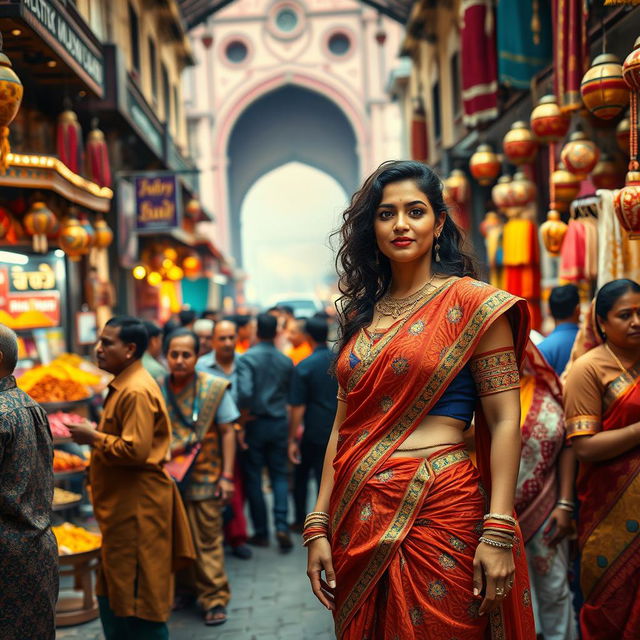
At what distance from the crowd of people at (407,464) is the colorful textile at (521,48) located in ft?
14.7

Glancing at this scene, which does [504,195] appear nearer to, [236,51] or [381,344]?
[381,344]

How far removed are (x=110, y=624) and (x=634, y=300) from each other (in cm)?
296

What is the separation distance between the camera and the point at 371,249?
276cm

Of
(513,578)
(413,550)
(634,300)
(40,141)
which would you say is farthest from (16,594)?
(40,141)

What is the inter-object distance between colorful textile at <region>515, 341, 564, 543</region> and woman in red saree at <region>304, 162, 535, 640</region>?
5.32 feet

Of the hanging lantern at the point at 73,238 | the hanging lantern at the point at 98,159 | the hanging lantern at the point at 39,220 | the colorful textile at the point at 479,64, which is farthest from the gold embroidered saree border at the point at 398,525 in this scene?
the colorful textile at the point at 479,64

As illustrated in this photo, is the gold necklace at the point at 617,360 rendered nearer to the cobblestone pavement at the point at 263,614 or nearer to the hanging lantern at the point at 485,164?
the cobblestone pavement at the point at 263,614

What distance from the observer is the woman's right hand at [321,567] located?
2504mm

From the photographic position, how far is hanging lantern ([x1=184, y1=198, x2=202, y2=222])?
18.5 metres

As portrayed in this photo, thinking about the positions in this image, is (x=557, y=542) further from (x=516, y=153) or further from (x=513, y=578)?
(x=516, y=153)

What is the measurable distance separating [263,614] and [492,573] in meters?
3.29

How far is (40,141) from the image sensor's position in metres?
10.1

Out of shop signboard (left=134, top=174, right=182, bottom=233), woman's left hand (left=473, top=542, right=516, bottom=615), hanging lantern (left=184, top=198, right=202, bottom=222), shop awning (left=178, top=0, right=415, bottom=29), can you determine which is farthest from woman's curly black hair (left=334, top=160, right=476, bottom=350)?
shop awning (left=178, top=0, right=415, bottom=29)

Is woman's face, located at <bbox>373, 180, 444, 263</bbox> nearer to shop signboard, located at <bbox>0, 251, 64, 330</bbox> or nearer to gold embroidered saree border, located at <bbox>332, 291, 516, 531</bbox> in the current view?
gold embroidered saree border, located at <bbox>332, 291, 516, 531</bbox>
